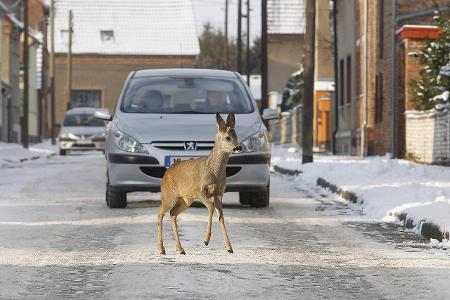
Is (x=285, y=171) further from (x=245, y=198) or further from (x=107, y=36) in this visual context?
(x=107, y=36)

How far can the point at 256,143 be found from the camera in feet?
49.8

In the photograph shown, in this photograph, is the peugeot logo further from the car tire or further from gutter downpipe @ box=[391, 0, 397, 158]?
Answer: gutter downpipe @ box=[391, 0, 397, 158]

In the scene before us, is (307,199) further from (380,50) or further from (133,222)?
(380,50)

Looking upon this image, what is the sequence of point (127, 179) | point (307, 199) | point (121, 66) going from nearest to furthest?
point (127, 179)
point (307, 199)
point (121, 66)

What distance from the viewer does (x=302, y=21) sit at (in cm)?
8006

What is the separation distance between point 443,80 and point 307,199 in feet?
Result: 32.4

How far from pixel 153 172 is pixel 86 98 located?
71.2 meters

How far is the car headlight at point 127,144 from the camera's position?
1494 cm

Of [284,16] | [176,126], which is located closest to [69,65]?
[284,16]

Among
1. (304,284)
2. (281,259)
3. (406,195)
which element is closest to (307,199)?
(406,195)

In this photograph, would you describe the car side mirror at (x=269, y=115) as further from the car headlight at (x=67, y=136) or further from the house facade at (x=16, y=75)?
the house facade at (x=16, y=75)

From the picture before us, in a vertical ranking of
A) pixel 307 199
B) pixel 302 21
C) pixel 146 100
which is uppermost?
pixel 302 21

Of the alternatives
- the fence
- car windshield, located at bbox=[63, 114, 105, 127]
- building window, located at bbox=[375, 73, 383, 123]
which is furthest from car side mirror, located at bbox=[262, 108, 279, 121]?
car windshield, located at bbox=[63, 114, 105, 127]

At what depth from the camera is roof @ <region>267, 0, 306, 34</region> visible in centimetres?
8419
